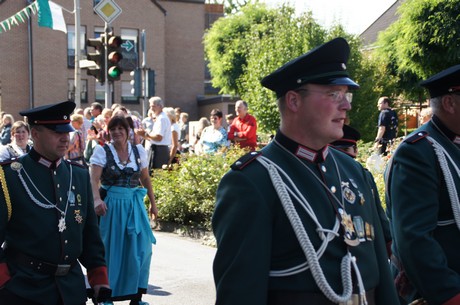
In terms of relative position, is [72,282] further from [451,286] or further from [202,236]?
[202,236]

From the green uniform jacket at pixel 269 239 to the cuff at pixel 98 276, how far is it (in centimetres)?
185

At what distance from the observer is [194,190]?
36.1 feet

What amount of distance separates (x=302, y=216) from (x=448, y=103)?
131cm

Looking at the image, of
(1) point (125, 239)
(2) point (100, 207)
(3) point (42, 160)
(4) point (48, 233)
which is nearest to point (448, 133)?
(4) point (48, 233)

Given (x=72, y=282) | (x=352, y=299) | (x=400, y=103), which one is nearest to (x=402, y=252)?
(x=352, y=299)

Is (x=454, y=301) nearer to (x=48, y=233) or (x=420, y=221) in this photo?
(x=420, y=221)

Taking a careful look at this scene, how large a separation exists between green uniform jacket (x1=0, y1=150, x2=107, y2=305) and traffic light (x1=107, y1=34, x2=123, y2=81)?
872cm

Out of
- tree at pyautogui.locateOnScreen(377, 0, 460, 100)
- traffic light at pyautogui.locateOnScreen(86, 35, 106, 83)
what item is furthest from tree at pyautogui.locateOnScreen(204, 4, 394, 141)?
traffic light at pyautogui.locateOnScreen(86, 35, 106, 83)

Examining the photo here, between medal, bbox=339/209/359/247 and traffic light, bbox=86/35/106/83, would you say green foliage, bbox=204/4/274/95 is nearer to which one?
traffic light, bbox=86/35/106/83

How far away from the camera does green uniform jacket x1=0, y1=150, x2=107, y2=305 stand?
4.02m

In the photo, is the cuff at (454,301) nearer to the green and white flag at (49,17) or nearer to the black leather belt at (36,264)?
the black leather belt at (36,264)

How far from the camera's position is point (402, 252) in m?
3.27

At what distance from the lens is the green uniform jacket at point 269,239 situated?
2484 mm

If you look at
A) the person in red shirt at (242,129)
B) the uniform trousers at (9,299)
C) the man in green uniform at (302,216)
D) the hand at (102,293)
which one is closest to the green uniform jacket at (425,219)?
the man in green uniform at (302,216)
